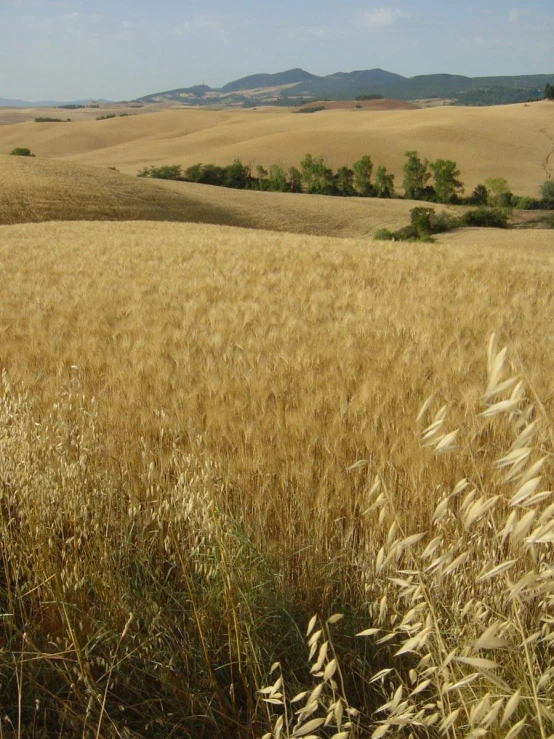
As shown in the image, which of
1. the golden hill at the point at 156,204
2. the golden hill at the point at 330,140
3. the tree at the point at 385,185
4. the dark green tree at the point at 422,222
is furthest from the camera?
the golden hill at the point at 330,140

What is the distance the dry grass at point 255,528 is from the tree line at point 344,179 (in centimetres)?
5424

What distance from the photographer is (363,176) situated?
5925 cm

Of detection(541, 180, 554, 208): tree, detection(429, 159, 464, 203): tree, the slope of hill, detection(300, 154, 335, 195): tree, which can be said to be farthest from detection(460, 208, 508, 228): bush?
detection(300, 154, 335, 195): tree

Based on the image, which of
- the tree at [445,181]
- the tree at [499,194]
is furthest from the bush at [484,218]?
the tree at [445,181]

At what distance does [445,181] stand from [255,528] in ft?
185

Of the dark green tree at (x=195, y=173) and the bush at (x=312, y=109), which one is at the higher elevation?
the bush at (x=312, y=109)

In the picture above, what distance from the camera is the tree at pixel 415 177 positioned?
56.2 m

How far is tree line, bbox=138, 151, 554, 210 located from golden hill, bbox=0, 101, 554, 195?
12.9 ft

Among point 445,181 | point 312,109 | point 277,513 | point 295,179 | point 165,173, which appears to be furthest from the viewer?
point 312,109

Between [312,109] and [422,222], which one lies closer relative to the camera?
[422,222]

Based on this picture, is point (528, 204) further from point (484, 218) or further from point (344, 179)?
point (344, 179)

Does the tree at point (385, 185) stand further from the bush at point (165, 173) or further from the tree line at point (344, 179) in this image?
the bush at point (165, 173)

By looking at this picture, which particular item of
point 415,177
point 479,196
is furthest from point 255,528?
point 415,177

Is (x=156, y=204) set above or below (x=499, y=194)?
above
